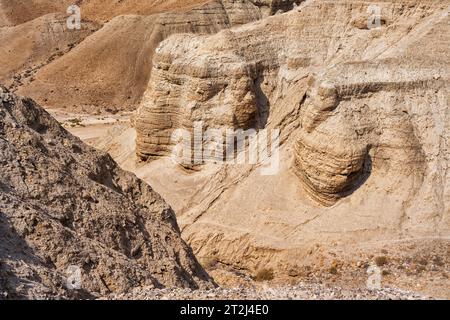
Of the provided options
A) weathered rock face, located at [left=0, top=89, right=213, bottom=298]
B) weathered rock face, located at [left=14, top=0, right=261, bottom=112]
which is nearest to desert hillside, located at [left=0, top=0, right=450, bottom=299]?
weathered rock face, located at [left=0, top=89, right=213, bottom=298]

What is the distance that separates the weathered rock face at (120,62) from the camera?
4394cm

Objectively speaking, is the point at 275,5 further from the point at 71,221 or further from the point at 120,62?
the point at 71,221

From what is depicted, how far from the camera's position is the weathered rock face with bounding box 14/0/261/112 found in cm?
4394

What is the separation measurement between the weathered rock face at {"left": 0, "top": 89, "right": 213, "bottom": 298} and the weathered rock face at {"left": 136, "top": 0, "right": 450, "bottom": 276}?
692 centimetres

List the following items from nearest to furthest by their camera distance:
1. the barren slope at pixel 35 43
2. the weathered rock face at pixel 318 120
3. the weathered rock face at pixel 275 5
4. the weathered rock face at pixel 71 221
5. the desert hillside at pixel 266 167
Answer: the weathered rock face at pixel 71 221
the desert hillside at pixel 266 167
the weathered rock face at pixel 318 120
the weathered rock face at pixel 275 5
the barren slope at pixel 35 43

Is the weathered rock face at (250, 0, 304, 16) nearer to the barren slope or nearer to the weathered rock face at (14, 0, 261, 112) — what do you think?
the weathered rock face at (14, 0, 261, 112)

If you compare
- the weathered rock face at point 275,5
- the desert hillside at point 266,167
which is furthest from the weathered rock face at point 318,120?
the weathered rock face at point 275,5

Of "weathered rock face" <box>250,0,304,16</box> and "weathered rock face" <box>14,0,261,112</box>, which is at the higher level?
"weathered rock face" <box>250,0,304,16</box>

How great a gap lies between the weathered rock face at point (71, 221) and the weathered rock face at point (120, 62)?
104ft

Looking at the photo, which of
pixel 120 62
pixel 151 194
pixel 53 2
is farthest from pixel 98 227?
pixel 53 2

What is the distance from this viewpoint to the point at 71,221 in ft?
33.9

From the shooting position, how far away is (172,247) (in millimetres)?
11711

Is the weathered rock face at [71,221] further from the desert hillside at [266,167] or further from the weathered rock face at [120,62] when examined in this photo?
the weathered rock face at [120,62]

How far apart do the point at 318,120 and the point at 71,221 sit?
1018cm
